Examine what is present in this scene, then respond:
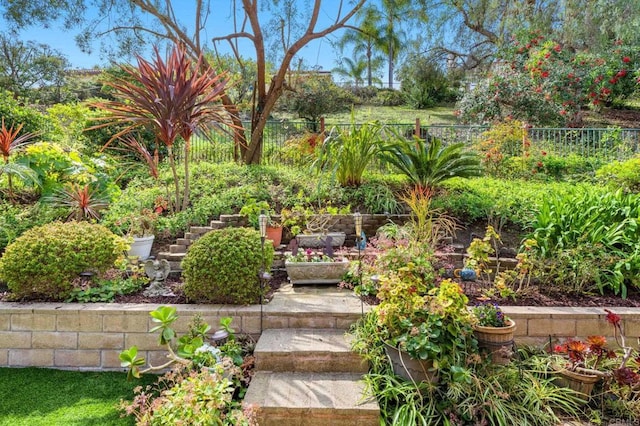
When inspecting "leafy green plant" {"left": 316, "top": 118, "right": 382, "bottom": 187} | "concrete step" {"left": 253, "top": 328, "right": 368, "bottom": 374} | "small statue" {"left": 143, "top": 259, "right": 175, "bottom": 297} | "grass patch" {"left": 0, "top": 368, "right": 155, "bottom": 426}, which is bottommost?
"grass patch" {"left": 0, "top": 368, "right": 155, "bottom": 426}

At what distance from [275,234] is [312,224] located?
0.45 meters

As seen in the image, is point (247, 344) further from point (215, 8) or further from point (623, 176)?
point (215, 8)

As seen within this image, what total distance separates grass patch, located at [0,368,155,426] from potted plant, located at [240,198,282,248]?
2.03 m

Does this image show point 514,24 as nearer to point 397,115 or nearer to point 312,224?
point 397,115

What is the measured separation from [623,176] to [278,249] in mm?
4476

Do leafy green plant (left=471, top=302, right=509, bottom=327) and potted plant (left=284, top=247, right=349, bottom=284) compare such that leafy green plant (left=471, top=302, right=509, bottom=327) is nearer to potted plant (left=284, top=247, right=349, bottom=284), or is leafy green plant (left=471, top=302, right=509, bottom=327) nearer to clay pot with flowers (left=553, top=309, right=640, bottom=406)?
clay pot with flowers (left=553, top=309, right=640, bottom=406)

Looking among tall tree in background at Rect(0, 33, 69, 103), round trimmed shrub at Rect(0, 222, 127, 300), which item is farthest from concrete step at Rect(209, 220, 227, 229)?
tall tree in background at Rect(0, 33, 69, 103)

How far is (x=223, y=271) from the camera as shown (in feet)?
10.5

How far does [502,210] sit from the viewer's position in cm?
488

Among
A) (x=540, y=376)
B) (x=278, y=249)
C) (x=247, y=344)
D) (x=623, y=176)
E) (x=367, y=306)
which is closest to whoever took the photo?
(x=540, y=376)

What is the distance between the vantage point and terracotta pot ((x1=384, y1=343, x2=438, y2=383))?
257 cm

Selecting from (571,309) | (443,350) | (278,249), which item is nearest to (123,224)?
(278,249)

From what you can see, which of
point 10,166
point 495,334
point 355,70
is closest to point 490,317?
point 495,334

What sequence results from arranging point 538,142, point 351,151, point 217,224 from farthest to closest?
point 538,142
point 351,151
point 217,224
